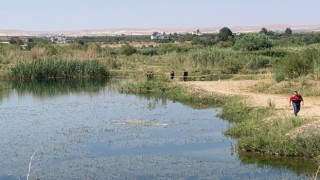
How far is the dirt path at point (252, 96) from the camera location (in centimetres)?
2272

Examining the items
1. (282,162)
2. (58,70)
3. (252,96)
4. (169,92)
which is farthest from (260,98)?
(58,70)

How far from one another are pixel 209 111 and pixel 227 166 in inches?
426

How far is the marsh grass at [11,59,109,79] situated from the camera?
43969mm

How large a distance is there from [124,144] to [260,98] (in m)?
10.5

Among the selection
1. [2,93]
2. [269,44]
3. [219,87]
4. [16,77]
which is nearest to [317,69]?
[219,87]

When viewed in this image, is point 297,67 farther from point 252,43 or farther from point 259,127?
point 252,43

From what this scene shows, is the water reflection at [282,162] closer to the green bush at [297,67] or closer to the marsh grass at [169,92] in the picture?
the marsh grass at [169,92]

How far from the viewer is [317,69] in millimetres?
31000

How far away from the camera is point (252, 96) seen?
2873 cm

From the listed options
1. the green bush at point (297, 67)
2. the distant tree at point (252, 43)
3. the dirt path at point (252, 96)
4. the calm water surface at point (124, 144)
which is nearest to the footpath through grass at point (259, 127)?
the calm water surface at point (124, 144)

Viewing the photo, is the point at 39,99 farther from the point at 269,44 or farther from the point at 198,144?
the point at 269,44

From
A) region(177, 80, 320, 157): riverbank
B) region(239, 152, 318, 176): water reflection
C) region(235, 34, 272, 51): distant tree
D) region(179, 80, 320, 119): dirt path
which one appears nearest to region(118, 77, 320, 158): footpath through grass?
region(177, 80, 320, 157): riverbank

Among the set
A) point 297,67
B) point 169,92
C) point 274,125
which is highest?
point 297,67

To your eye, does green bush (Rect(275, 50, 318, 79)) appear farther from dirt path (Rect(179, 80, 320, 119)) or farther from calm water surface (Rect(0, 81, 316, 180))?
calm water surface (Rect(0, 81, 316, 180))
